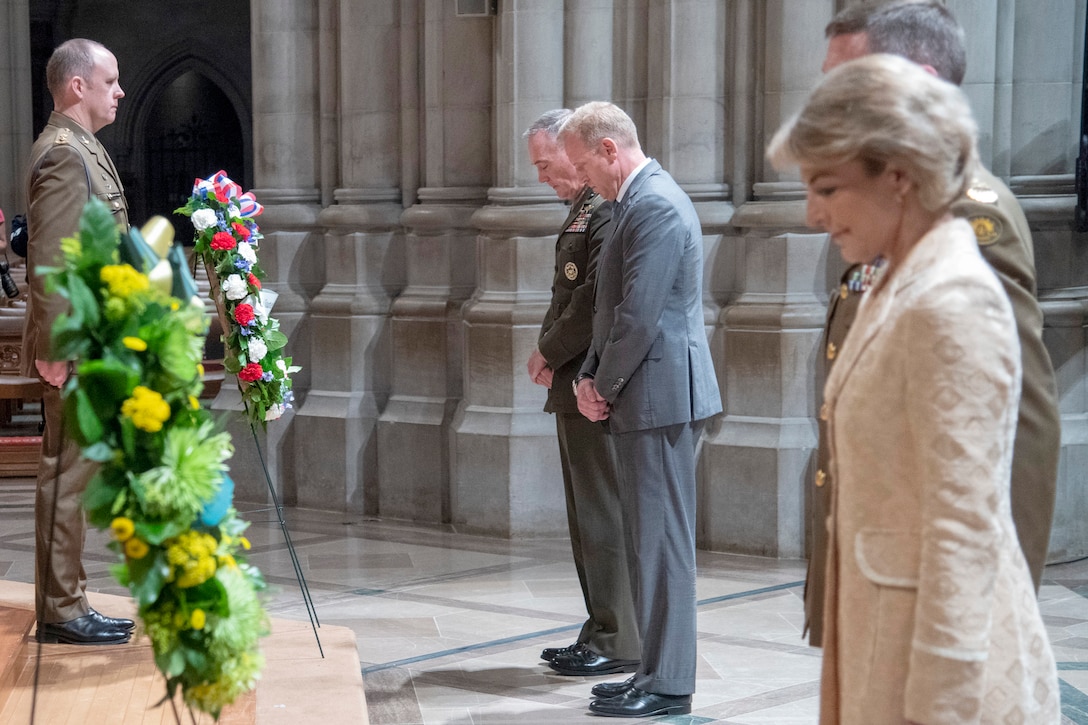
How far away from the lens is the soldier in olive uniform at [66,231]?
4605 mm

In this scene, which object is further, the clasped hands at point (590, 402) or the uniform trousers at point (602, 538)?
the uniform trousers at point (602, 538)

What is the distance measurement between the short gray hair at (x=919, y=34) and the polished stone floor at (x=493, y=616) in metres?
2.44

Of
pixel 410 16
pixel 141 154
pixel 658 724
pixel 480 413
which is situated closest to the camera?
pixel 658 724

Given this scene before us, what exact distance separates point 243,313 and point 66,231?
0.63 metres

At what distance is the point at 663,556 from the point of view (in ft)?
14.0

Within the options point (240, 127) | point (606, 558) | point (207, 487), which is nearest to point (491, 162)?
point (606, 558)

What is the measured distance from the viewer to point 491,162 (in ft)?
25.2

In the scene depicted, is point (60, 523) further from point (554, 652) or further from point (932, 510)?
point (932, 510)

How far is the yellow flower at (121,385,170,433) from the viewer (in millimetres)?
2074

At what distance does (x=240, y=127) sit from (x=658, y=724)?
15549mm

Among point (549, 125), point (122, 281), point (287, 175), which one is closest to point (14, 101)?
point (287, 175)

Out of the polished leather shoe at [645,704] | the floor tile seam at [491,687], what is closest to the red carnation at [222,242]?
the floor tile seam at [491,687]

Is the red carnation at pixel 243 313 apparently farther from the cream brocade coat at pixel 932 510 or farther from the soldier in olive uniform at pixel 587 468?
the cream brocade coat at pixel 932 510

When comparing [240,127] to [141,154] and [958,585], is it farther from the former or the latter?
[958,585]
